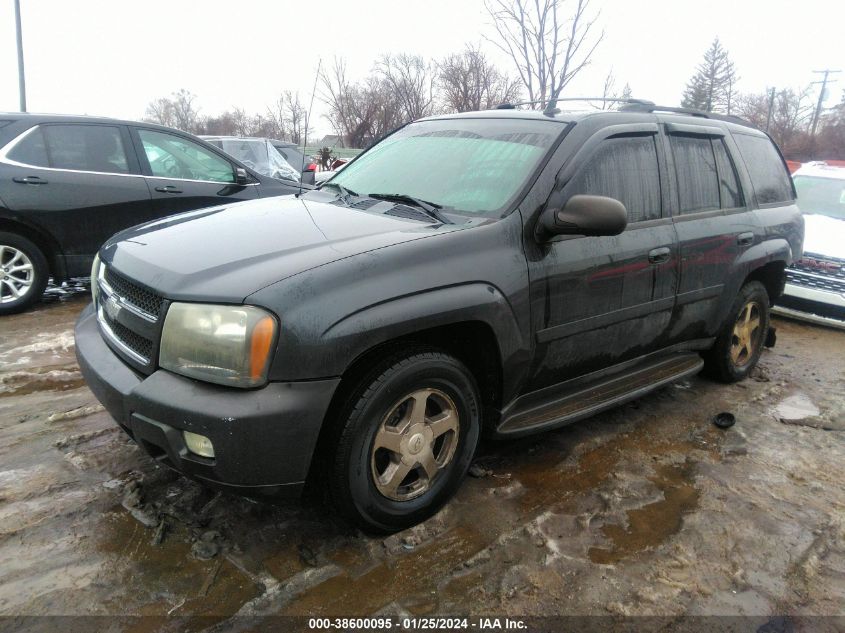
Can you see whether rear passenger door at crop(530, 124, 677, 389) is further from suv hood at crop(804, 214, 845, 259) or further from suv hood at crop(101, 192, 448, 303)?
suv hood at crop(804, 214, 845, 259)

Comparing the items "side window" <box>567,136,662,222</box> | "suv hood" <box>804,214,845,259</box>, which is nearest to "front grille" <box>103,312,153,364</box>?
"side window" <box>567,136,662,222</box>

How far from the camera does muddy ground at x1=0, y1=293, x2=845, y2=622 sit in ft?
7.51

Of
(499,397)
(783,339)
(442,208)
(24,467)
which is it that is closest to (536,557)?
(499,397)

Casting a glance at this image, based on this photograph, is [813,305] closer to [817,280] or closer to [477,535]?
[817,280]

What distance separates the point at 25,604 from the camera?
7.08ft

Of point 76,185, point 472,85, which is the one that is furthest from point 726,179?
point 472,85

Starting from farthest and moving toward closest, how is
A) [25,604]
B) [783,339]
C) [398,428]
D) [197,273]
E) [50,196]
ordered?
[783,339] < [50,196] < [398,428] < [197,273] < [25,604]

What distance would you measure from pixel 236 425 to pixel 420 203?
1466mm

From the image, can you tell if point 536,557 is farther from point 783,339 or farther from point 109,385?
point 783,339

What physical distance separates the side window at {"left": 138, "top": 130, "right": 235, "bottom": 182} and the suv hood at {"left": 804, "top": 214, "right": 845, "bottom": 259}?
6101 mm

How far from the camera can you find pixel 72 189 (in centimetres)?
559

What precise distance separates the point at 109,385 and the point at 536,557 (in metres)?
1.82

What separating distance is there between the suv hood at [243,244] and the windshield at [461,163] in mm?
279

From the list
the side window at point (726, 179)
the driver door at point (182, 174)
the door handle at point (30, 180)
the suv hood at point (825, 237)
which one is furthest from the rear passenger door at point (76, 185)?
the suv hood at point (825, 237)
